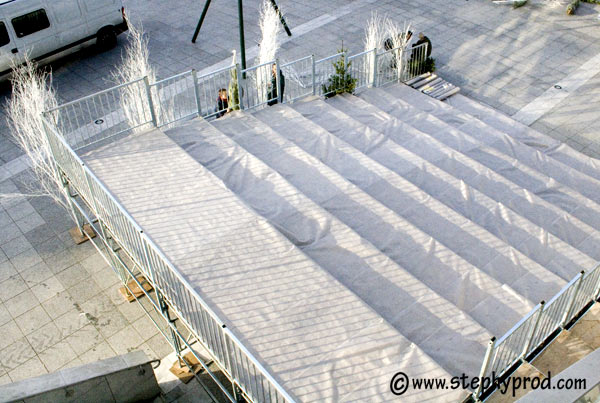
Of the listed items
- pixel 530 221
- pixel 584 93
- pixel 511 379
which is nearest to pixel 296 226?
pixel 511 379

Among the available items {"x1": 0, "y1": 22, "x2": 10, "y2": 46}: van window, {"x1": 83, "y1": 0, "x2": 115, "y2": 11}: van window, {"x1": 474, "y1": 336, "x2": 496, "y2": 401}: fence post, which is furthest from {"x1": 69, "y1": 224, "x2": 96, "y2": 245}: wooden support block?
{"x1": 83, "y1": 0, "x2": 115, "y2": 11}: van window

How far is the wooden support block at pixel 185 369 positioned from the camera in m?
7.79

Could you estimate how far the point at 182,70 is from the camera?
14.3 metres

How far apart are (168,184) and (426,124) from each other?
5.63 meters

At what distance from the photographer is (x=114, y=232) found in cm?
748

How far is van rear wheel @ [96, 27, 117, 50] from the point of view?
1485 cm

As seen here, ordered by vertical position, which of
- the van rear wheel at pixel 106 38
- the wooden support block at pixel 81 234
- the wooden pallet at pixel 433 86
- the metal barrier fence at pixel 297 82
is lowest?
the wooden support block at pixel 81 234

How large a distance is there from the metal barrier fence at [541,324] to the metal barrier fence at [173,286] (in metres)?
2.10

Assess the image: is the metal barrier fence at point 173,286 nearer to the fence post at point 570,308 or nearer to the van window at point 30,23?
the fence post at point 570,308

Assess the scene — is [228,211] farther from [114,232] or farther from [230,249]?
[114,232]

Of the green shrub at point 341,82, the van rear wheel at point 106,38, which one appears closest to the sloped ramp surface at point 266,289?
the green shrub at point 341,82

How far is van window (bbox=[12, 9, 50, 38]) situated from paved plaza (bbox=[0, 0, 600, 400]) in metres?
1.22

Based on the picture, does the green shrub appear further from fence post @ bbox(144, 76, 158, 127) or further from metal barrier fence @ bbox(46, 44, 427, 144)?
fence post @ bbox(144, 76, 158, 127)

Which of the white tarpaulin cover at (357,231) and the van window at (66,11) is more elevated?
the van window at (66,11)
